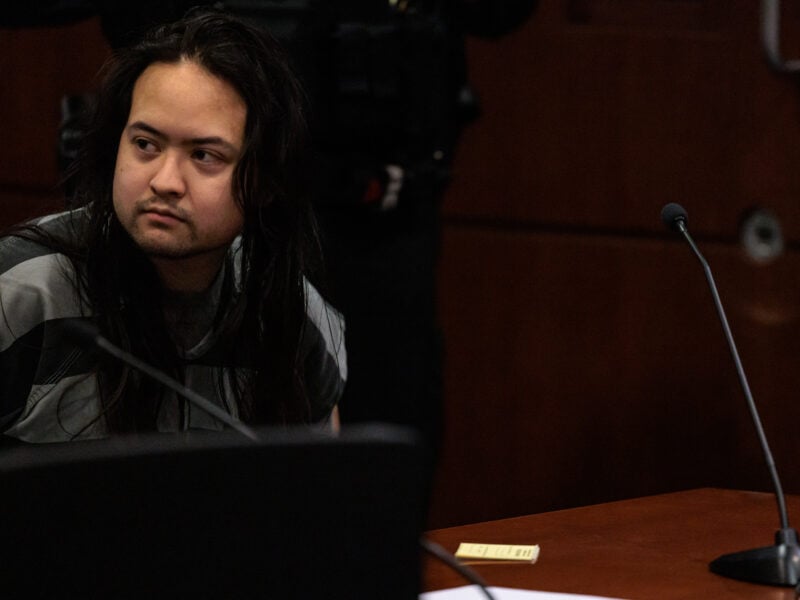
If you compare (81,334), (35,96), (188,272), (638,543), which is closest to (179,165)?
(188,272)

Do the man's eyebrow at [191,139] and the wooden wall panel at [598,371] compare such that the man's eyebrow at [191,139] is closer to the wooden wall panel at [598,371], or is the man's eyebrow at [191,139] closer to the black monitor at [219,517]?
the black monitor at [219,517]

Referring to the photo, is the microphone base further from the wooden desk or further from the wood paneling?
the wood paneling

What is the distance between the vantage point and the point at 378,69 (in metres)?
2.22

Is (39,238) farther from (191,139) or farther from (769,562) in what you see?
(769,562)

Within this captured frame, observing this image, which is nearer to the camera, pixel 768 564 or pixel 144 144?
pixel 768 564

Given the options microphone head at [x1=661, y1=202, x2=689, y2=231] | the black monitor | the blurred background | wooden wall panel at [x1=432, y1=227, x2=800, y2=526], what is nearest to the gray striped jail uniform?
microphone head at [x1=661, y1=202, x2=689, y2=231]

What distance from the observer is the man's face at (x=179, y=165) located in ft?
4.48

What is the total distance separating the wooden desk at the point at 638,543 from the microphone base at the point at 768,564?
0.01 m

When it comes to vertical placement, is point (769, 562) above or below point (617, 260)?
below

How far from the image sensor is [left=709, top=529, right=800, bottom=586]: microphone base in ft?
4.17

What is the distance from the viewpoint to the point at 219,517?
2.20 ft

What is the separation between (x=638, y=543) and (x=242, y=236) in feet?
1.73

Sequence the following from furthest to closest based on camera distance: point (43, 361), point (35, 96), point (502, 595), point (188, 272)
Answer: point (35, 96) → point (188, 272) → point (43, 361) → point (502, 595)

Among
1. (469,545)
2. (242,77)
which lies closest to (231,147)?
(242,77)
